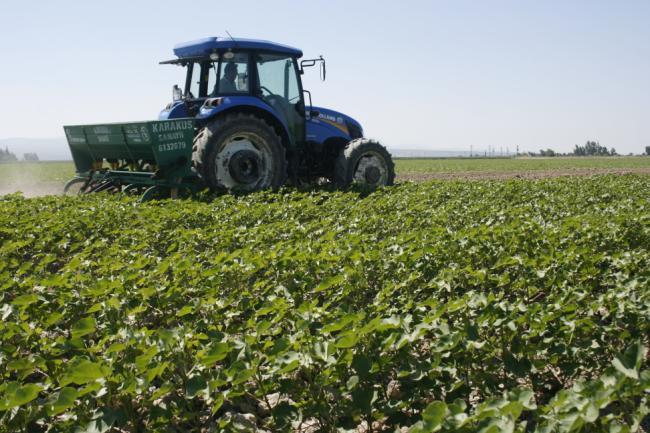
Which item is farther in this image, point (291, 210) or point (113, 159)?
point (113, 159)

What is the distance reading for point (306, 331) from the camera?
2.48 metres

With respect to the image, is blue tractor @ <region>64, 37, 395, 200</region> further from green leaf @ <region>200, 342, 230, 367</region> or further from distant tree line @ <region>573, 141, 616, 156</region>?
distant tree line @ <region>573, 141, 616, 156</region>

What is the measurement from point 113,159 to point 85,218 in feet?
9.46

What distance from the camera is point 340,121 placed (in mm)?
10141

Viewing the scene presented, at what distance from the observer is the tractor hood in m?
9.80

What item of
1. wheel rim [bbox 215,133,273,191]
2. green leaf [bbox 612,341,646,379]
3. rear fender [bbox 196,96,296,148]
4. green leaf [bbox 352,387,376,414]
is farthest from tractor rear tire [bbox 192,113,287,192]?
green leaf [bbox 612,341,646,379]

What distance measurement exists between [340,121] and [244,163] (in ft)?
7.81

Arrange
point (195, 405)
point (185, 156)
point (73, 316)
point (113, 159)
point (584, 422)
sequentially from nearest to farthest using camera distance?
point (584, 422)
point (195, 405)
point (73, 316)
point (185, 156)
point (113, 159)

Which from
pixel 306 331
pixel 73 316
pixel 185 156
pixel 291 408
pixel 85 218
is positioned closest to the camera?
pixel 291 408

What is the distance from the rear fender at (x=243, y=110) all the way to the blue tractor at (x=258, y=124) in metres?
0.01

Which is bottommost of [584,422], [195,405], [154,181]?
[195,405]

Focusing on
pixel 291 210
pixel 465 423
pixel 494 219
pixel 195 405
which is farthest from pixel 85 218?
pixel 465 423

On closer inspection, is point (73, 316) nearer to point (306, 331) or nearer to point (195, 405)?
point (195, 405)

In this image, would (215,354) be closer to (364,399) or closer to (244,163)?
(364,399)
